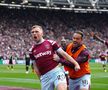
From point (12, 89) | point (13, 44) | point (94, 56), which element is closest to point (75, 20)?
point (94, 56)

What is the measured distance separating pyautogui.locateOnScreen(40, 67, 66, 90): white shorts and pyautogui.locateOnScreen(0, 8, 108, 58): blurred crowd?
43.6 metres

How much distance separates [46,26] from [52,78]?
181 ft

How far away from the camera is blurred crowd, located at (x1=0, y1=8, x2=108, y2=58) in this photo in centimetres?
5669

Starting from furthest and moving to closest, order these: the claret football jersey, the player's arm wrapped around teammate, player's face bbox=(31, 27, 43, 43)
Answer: the player's arm wrapped around teammate < the claret football jersey < player's face bbox=(31, 27, 43, 43)

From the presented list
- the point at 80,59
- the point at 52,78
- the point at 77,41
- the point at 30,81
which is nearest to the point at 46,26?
the point at 30,81

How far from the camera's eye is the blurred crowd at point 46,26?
2232 inches

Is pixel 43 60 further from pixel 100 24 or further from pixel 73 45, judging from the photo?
pixel 100 24

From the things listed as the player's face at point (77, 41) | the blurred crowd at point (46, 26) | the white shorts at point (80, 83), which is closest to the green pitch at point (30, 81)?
the white shorts at point (80, 83)

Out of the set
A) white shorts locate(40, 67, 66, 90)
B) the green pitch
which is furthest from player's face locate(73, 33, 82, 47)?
the green pitch

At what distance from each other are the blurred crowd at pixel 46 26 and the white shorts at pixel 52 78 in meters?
43.6

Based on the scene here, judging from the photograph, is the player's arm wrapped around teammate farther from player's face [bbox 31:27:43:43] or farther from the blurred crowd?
the blurred crowd

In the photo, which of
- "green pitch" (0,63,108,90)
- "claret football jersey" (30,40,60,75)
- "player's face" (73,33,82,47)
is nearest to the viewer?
"claret football jersey" (30,40,60,75)

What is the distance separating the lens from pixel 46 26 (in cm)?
6494

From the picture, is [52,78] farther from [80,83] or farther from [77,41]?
[77,41]
